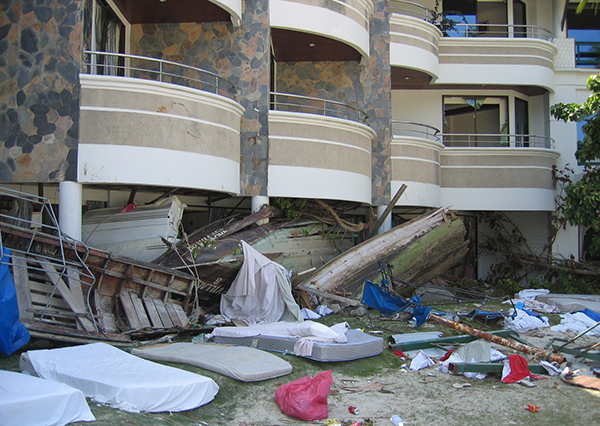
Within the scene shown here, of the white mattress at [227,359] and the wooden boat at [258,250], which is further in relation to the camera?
the wooden boat at [258,250]

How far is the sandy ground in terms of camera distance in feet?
22.4

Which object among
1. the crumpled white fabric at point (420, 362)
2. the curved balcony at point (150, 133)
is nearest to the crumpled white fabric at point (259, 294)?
the curved balcony at point (150, 133)

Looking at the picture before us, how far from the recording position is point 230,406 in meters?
6.73

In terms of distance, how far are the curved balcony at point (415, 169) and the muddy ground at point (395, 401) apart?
29.8 ft

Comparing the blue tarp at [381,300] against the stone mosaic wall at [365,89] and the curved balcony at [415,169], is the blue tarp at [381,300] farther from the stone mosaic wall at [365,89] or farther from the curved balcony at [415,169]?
the curved balcony at [415,169]

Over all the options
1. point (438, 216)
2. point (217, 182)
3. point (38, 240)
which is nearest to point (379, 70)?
point (438, 216)

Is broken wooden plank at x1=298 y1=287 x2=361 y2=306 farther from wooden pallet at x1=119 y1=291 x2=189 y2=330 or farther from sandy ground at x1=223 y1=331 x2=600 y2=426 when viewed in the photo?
sandy ground at x1=223 y1=331 x2=600 y2=426

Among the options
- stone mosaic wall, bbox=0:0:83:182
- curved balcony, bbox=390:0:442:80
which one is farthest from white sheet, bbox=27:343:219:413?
curved balcony, bbox=390:0:442:80

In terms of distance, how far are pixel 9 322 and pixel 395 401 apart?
5.15 m

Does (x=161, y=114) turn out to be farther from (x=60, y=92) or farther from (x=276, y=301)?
(x=276, y=301)

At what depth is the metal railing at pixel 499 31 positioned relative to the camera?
1995 centimetres

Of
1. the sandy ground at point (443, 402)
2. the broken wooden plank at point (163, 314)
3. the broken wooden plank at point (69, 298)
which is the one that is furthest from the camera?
the broken wooden plank at point (163, 314)

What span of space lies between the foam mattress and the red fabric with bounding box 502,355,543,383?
6.79ft

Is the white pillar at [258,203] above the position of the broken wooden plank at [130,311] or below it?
above
